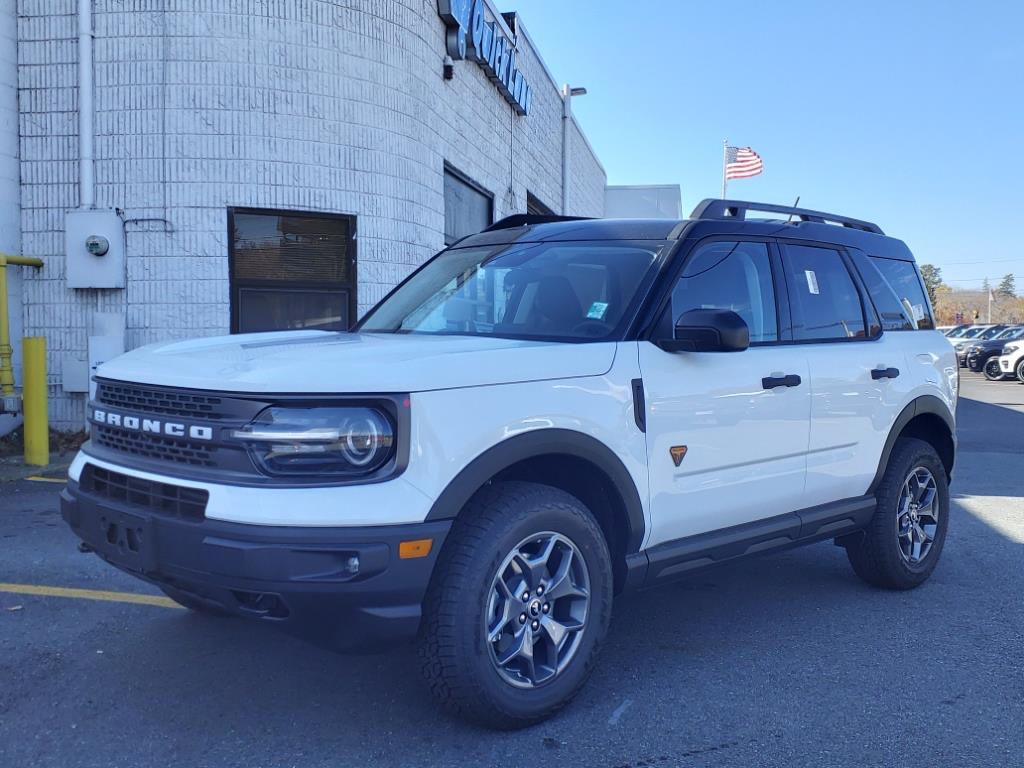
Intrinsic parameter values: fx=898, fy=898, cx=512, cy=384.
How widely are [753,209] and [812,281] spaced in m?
0.50

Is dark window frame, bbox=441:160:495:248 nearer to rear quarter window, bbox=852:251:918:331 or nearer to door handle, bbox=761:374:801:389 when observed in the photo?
Result: rear quarter window, bbox=852:251:918:331

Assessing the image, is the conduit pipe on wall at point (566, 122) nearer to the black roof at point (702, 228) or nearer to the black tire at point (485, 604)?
the black roof at point (702, 228)

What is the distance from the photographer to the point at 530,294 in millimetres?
4094

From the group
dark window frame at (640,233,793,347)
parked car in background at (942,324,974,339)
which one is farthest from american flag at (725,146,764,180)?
dark window frame at (640,233,793,347)

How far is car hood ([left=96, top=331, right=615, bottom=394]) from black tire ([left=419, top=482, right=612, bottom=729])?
0.44 m

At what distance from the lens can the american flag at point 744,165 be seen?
92.3 feet

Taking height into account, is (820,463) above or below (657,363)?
below

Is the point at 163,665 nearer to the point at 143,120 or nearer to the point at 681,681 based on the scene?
the point at 681,681

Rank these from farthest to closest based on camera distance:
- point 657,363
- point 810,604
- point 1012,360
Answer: point 1012,360 < point 810,604 < point 657,363

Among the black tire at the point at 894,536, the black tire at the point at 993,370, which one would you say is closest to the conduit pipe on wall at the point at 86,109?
the black tire at the point at 894,536

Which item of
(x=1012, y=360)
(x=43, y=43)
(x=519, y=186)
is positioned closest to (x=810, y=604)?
(x=43, y=43)

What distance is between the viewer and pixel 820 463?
439 centimetres

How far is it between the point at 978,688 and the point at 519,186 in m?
13.5

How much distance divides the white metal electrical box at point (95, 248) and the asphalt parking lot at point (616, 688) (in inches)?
183
